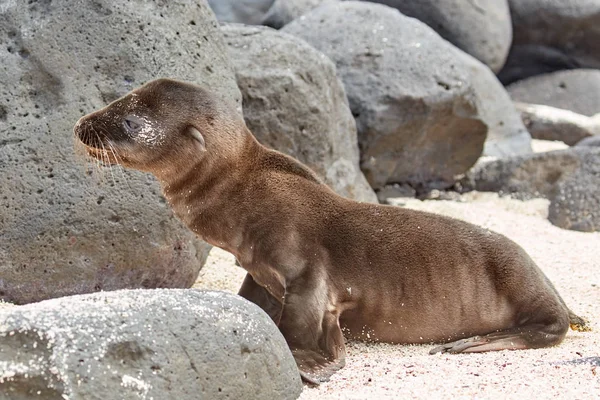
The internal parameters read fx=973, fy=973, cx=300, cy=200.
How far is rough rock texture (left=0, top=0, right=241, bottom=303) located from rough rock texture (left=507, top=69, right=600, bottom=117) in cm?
1061

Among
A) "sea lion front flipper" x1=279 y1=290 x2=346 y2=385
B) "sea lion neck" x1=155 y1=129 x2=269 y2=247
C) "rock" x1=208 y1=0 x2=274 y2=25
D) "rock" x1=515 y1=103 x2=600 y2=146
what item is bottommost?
"rock" x1=515 y1=103 x2=600 y2=146

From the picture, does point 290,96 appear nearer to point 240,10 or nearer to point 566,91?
point 240,10

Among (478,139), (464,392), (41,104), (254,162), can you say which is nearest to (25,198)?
(41,104)

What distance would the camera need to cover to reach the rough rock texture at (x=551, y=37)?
596 inches

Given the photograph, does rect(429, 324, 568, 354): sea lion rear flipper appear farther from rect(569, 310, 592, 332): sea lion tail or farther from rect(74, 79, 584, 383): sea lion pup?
rect(569, 310, 592, 332): sea lion tail

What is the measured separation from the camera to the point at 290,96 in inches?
283

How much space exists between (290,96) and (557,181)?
142 inches

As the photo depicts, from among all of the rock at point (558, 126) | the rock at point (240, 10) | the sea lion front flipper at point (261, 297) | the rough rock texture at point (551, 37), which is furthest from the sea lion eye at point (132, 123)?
the rough rock texture at point (551, 37)

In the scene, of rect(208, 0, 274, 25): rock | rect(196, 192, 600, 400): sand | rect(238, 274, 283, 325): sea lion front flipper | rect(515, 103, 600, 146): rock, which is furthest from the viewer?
rect(515, 103, 600, 146): rock

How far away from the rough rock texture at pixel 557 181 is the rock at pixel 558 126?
3804 mm

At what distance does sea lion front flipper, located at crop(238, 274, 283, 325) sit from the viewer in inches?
193

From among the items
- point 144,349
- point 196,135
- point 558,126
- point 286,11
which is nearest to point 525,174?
point 286,11

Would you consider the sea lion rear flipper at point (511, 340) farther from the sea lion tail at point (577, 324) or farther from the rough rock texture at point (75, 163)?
the rough rock texture at point (75, 163)

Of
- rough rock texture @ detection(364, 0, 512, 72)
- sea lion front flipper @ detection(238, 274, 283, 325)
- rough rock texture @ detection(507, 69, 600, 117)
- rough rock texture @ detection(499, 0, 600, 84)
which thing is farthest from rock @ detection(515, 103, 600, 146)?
sea lion front flipper @ detection(238, 274, 283, 325)
